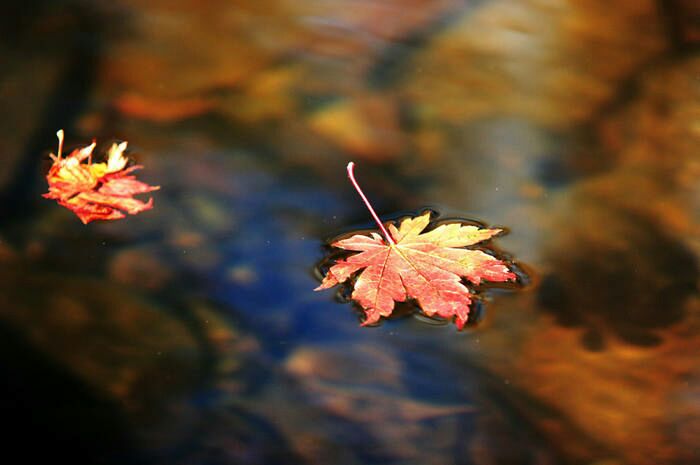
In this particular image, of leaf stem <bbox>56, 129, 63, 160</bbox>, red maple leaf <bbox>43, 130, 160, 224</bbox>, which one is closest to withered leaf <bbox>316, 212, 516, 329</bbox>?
red maple leaf <bbox>43, 130, 160, 224</bbox>

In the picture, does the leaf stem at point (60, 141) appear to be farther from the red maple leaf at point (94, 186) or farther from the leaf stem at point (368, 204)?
the leaf stem at point (368, 204)

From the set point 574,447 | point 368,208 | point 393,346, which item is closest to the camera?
point 574,447

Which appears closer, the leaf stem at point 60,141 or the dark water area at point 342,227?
the dark water area at point 342,227

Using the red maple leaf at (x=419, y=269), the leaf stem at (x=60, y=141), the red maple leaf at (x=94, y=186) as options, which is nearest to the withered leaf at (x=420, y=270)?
the red maple leaf at (x=419, y=269)

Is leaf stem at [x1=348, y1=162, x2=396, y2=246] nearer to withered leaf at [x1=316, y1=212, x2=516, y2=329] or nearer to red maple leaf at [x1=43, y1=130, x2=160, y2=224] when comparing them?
withered leaf at [x1=316, y1=212, x2=516, y2=329]

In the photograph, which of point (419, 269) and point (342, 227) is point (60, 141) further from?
point (419, 269)

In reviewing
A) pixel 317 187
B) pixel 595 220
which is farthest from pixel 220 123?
pixel 595 220

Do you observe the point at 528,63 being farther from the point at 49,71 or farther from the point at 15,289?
the point at 15,289

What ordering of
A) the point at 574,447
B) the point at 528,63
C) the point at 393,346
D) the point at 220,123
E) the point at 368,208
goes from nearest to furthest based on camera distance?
the point at 574,447
the point at 393,346
the point at 368,208
the point at 220,123
the point at 528,63
